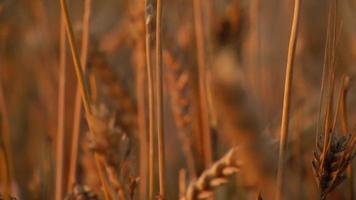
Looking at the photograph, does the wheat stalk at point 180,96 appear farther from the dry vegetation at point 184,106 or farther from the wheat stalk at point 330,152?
the wheat stalk at point 330,152

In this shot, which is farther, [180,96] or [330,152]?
[180,96]

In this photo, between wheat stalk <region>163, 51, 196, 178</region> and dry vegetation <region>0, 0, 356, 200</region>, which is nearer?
dry vegetation <region>0, 0, 356, 200</region>

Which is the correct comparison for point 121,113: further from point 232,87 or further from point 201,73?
point 232,87

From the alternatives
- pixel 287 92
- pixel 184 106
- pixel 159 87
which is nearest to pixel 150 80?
pixel 159 87

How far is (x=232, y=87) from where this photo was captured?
1.36ft

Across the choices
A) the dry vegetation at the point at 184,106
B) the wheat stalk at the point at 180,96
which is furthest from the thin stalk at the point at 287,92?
the wheat stalk at the point at 180,96

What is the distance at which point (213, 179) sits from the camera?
0.48 m

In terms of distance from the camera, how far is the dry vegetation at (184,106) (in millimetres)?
457

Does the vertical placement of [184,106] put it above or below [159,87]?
below

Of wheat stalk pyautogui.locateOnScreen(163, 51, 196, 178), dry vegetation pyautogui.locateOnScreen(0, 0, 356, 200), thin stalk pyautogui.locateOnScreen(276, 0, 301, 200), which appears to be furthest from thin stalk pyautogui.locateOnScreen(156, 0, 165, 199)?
wheat stalk pyautogui.locateOnScreen(163, 51, 196, 178)

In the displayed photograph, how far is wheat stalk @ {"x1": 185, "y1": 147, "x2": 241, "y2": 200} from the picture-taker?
463mm

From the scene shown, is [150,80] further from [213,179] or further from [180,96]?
[180,96]

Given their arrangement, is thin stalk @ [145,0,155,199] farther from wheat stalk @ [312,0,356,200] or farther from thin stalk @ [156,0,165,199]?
wheat stalk @ [312,0,356,200]

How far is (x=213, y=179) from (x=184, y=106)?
362 mm
